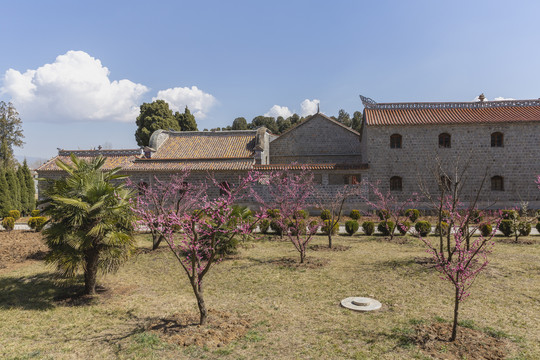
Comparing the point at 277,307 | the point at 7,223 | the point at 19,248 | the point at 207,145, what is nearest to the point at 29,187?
the point at 7,223

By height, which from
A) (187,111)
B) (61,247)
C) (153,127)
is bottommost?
(61,247)

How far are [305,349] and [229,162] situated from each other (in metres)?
22.1

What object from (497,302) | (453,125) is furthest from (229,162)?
(497,302)

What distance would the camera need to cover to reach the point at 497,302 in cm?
788

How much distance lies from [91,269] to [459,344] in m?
8.25

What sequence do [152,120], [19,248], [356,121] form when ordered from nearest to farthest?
[19,248] → [152,120] → [356,121]

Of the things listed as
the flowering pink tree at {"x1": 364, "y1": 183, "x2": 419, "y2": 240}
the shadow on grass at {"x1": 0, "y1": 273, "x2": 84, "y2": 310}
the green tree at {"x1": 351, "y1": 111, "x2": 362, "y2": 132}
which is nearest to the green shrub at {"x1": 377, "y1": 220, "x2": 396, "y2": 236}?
the flowering pink tree at {"x1": 364, "y1": 183, "x2": 419, "y2": 240}

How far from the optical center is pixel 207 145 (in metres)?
30.7

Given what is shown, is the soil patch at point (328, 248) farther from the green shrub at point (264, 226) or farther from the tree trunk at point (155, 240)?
the tree trunk at point (155, 240)

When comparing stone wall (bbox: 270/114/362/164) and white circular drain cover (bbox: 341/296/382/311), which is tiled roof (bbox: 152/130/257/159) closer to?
stone wall (bbox: 270/114/362/164)

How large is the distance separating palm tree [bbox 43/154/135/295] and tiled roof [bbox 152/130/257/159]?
19.1m

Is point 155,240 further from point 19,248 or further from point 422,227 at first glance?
point 422,227

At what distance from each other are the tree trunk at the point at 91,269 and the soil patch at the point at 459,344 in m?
7.41

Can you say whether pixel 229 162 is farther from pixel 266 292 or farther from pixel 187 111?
pixel 187 111
